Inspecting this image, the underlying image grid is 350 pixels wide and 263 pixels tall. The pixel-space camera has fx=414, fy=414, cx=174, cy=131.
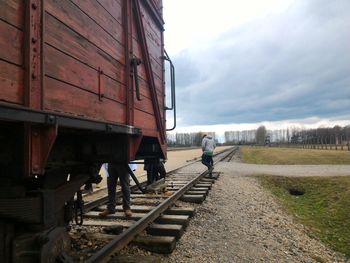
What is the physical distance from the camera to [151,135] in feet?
20.7

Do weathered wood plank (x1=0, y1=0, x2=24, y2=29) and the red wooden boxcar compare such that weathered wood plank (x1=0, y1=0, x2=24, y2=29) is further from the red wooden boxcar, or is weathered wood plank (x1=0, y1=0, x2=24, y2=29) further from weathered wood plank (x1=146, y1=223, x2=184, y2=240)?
weathered wood plank (x1=146, y1=223, x2=184, y2=240)

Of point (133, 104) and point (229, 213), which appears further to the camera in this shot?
point (229, 213)

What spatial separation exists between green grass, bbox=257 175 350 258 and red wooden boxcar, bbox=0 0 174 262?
5357 millimetres

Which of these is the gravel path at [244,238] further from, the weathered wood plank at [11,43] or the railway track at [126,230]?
the weathered wood plank at [11,43]

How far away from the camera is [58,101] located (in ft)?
11.0

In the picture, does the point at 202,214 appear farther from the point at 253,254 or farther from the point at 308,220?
the point at 308,220

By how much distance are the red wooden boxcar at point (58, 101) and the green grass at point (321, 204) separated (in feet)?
17.6

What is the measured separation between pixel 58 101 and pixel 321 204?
11375mm

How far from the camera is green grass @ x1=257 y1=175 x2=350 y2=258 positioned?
9039mm

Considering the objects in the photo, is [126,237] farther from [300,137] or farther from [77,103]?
[300,137]

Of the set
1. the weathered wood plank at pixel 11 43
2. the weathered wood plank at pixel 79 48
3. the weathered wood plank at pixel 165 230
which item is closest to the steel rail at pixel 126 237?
the weathered wood plank at pixel 165 230

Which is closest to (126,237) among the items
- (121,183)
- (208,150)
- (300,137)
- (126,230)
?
(126,230)

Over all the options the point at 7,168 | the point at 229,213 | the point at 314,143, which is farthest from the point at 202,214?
the point at 314,143

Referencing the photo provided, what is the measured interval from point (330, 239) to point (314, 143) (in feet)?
204
